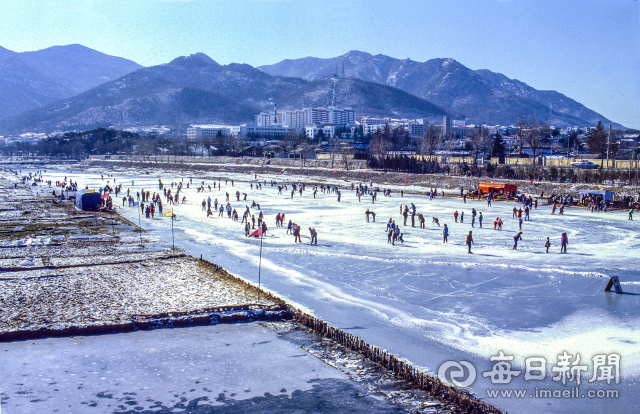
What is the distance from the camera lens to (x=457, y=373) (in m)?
10.6

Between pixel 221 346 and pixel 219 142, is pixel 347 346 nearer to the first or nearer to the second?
pixel 221 346

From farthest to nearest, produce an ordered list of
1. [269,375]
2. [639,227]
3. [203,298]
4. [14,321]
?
[639,227] → [203,298] → [14,321] → [269,375]

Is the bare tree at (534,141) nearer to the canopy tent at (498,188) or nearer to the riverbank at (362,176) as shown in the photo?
the riverbank at (362,176)

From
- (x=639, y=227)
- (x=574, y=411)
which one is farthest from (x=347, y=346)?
(x=639, y=227)

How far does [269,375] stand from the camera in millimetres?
10695

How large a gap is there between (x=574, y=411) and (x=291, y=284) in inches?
408

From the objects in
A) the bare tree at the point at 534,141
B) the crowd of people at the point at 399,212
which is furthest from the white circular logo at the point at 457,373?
the bare tree at the point at 534,141

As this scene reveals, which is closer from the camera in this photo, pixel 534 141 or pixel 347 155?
pixel 534 141

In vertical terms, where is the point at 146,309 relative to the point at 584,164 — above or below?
below

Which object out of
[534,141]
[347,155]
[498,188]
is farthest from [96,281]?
[347,155]

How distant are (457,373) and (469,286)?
7.04 metres

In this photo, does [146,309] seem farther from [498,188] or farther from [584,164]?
[584,164]

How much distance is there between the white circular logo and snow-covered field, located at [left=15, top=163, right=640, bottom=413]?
16 cm

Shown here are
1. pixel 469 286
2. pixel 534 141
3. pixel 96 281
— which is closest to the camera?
pixel 469 286
